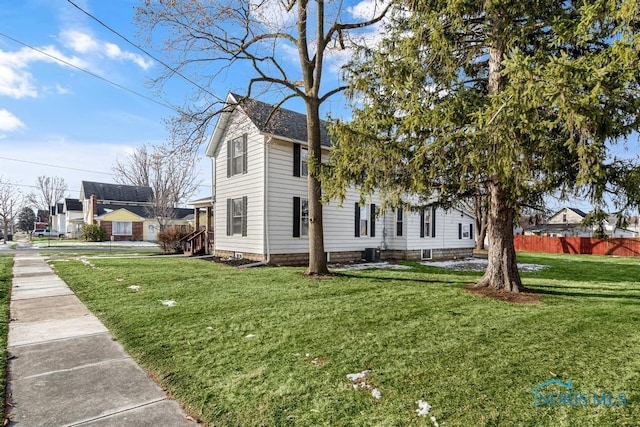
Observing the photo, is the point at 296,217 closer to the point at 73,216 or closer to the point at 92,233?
the point at 92,233

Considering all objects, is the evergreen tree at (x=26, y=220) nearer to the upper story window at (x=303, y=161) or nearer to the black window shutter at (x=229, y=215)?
the black window shutter at (x=229, y=215)

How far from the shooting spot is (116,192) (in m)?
42.3

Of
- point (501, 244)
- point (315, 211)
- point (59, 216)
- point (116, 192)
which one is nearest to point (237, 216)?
point (315, 211)

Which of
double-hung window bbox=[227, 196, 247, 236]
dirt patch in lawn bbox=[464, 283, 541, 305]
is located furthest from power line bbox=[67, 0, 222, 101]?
dirt patch in lawn bbox=[464, 283, 541, 305]

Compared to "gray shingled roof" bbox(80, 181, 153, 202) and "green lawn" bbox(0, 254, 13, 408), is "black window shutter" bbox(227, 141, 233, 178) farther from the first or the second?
"gray shingled roof" bbox(80, 181, 153, 202)

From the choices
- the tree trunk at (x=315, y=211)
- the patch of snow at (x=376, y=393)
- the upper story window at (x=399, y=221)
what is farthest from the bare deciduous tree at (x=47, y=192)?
the patch of snow at (x=376, y=393)

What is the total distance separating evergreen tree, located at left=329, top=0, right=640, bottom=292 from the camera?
4.48 metres

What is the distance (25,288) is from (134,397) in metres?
7.08

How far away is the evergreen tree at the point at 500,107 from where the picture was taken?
4.48m

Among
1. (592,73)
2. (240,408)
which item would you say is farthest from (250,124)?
(240,408)

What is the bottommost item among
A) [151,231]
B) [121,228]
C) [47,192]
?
[151,231]

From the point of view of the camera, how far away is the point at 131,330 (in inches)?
188

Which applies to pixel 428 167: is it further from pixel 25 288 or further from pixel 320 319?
pixel 25 288

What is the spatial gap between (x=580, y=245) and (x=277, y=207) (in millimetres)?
25204
